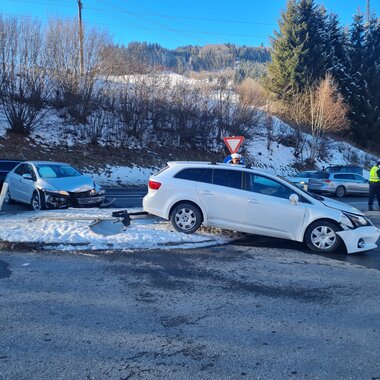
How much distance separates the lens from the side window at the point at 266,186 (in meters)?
7.81

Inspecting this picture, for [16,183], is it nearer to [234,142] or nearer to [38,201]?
[38,201]

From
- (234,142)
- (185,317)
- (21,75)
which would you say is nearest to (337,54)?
(21,75)

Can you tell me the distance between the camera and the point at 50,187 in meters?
10.7

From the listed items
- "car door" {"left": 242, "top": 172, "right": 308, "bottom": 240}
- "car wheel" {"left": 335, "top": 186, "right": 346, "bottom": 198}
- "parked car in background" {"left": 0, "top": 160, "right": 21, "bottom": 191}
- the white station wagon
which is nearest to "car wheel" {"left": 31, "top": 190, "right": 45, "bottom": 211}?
the white station wagon

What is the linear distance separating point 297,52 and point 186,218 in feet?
124

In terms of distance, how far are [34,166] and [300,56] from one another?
3594 centimetres

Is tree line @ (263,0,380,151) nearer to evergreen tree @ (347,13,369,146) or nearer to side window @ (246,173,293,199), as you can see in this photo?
evergreen tree @ (347,13,369,146)

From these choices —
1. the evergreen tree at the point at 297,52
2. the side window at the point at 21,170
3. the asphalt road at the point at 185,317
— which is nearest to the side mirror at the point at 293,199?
the asphalt road at the point at 185,317

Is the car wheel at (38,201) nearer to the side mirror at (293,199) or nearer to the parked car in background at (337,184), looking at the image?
the side mirror at (293,199)

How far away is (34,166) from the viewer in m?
11.6

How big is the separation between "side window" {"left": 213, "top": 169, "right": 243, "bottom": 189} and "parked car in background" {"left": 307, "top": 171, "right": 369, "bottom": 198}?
14168mm

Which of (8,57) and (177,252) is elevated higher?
(8,57)

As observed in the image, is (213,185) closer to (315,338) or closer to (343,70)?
(315,338)

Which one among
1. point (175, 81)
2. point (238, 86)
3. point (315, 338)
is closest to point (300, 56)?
point (238, 86)
